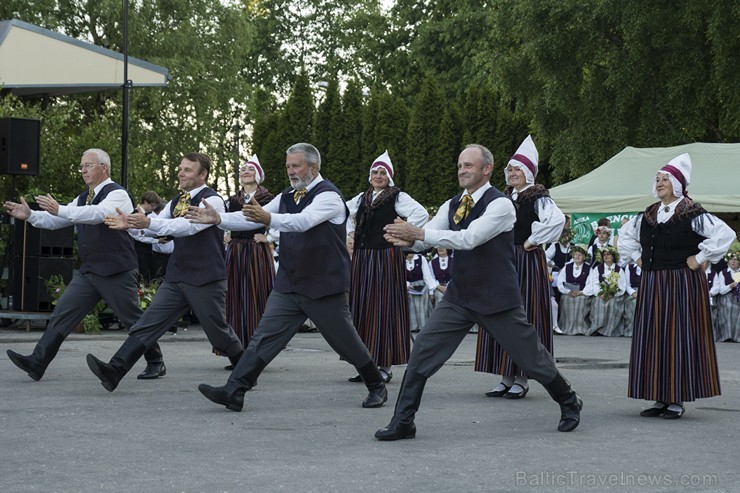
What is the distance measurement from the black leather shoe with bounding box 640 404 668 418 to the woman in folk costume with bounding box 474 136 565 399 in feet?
3.73

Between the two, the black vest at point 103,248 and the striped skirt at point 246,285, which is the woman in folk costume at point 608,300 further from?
the black vest at point 103,248

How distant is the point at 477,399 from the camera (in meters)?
9.09

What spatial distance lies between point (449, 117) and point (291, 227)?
31127 mm

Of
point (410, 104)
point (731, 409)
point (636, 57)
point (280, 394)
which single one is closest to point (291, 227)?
point (280, 394)

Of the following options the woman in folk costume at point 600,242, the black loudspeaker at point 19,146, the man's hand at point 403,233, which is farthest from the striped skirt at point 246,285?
the woman in folk costume at point 600,242

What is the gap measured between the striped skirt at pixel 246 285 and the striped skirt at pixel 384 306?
40.4 inches

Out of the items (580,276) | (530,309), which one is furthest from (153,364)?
(580,276)

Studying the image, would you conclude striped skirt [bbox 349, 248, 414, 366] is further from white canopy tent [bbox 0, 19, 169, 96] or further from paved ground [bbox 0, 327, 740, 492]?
white canopy tent [bbox 0, 19, 169, 96]

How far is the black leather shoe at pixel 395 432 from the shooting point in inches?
272

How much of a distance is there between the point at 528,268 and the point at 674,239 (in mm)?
1444

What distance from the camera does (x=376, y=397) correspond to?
8.50 m

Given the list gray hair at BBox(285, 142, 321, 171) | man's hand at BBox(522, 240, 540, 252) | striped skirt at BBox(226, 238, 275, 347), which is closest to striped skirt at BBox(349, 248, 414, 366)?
striped skirt at BBox(226, 238, 275, 347)

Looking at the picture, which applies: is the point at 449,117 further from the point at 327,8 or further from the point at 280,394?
the point at 280,394

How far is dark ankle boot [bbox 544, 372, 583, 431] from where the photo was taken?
744 centimetres
